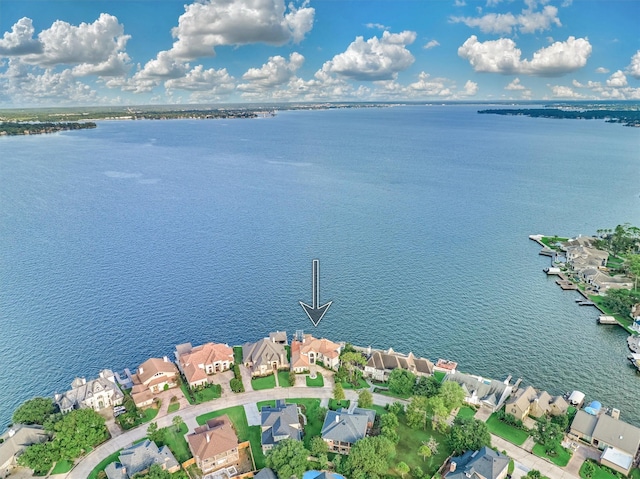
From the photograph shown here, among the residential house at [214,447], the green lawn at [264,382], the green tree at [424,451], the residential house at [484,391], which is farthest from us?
the green lawn at [264,382]

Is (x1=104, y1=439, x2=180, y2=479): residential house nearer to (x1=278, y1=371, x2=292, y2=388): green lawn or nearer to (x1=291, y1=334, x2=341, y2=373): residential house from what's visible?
(x1=278, y1=371, x2=292, y2=388): green lawn

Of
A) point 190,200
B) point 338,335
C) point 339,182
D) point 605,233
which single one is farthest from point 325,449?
point 339,182

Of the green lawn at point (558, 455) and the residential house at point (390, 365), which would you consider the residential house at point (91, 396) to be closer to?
the residential house at point (390, 365)

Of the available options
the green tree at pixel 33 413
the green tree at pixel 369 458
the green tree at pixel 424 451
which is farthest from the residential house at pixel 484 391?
the green tree at pixel 33 413

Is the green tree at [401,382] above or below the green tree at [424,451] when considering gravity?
above

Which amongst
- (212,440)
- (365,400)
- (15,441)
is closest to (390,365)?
(365,400)

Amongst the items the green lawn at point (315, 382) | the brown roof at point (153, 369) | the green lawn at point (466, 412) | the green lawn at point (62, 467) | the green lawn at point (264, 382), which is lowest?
the green lawn at point (62, 467)

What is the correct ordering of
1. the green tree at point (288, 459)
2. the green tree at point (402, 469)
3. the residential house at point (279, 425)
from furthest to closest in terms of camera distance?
the residential house at point (279, 425) → the green tree at point (402, 469) → the green tree at point (288, 459)

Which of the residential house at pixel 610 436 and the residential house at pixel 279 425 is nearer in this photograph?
the residential house at pixel 610 436
